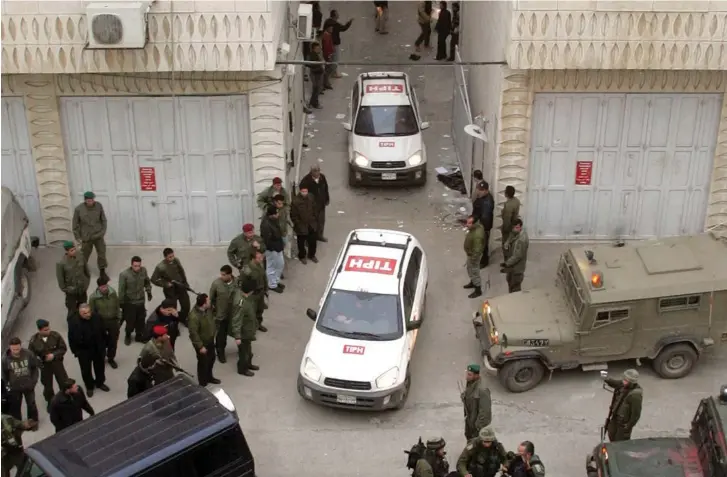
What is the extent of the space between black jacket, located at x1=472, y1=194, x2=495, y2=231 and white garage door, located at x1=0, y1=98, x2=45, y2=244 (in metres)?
7.59

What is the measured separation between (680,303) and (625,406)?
1973 mm

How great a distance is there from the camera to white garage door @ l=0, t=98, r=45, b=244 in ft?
52.2

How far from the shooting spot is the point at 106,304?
515 inches

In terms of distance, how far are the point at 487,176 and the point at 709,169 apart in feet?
12.5

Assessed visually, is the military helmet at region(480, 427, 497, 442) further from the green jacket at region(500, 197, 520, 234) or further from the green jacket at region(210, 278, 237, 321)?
the green jacket at region(500, 197, 520, 234)

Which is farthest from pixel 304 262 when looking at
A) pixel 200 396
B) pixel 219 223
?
pixel 200 396

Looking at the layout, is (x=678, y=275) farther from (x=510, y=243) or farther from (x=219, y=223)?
(x=219, y=223)

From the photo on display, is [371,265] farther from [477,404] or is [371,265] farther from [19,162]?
[19,162]

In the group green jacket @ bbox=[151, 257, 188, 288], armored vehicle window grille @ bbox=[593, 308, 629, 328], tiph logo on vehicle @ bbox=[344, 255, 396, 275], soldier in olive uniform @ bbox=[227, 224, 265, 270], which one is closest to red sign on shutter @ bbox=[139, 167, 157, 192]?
soldier in olive uniform @ bbox=[227, 224, 265, 270]

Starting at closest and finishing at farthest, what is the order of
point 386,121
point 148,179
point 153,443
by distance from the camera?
point 153,443
point 148,179
point 386,121

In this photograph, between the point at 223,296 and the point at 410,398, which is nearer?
the point at 223,296

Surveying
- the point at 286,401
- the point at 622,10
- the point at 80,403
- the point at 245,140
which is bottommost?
the point at 286,401

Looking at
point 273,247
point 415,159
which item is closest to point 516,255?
point 273,247

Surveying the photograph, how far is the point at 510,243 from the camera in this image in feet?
48.5
